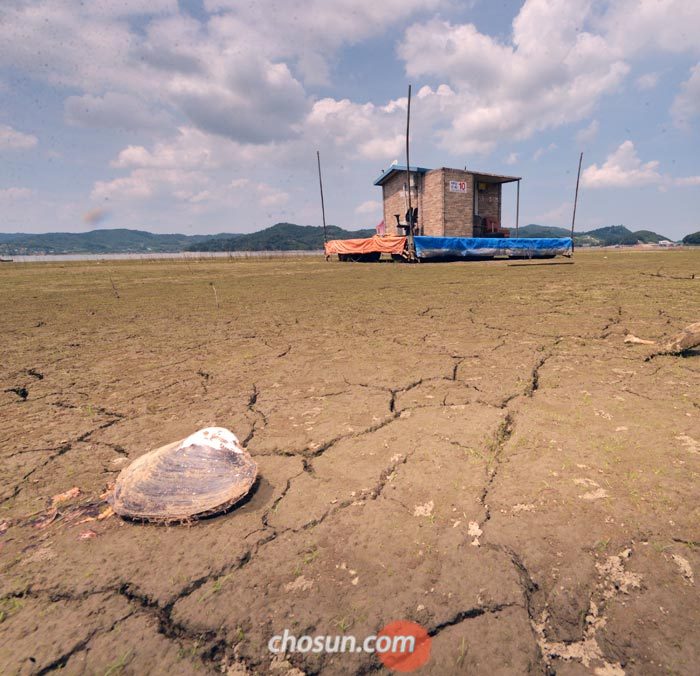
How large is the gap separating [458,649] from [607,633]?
0.35 metres

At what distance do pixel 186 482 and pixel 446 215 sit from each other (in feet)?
83.1

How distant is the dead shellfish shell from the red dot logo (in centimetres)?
66

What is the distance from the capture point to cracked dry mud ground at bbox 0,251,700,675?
A: 2.73 ft

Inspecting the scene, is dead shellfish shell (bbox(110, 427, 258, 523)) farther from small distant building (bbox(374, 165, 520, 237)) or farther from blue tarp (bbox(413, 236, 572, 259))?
small distant building (bbox(374, 165, 520, 237))

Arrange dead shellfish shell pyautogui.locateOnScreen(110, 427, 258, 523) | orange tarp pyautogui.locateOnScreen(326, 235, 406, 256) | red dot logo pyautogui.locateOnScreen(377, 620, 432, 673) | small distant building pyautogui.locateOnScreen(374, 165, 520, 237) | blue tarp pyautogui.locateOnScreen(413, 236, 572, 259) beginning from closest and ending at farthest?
red dot logo pyautogui.locateOnScreen(377, 620, 432, 673) < dead shellfish shell pyautogui.locateOnScreen(110, 427, 258, 523) < blue tarp pyautogui.locateOnScreen(413, 236, 572, 259) < orange tarp pyautogui.locateOnScreen(326, 235, 406, 256) < small distant building pyautogui.locateOnScreen(374, 165, 520, 237)

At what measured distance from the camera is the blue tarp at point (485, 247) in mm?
15234

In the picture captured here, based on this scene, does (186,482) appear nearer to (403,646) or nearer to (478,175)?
(403,646)

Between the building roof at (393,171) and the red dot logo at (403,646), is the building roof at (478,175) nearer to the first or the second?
the building roof at (393,171)

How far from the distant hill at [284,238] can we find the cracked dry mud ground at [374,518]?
14711 centimetres

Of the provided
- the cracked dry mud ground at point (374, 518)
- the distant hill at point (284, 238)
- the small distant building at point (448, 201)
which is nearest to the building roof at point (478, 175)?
the small distant building at point (448, 201)

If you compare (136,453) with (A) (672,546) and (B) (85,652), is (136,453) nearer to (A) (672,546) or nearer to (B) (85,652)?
(B) (85,652)

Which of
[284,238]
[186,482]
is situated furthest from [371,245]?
[284,238]

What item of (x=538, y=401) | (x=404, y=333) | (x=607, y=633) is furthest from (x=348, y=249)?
(x=607, y=633)

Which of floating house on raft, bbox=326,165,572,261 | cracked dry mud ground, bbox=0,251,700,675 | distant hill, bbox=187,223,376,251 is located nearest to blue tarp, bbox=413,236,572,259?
floating house on raft, bbox=326,165,572,261
